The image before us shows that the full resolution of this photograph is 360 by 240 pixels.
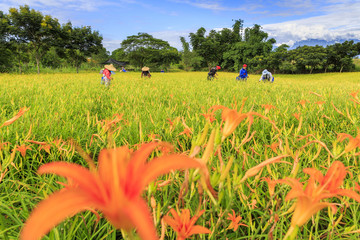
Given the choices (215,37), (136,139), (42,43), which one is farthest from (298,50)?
(136,139)

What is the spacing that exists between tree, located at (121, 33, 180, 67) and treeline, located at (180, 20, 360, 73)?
5.75m

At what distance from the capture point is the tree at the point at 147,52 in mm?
32188

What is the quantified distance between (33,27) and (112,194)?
68.7 ft

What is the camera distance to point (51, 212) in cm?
19

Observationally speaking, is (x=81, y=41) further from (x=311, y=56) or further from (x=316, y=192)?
(x=311, y=56)

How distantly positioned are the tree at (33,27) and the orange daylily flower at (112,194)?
19322 mm

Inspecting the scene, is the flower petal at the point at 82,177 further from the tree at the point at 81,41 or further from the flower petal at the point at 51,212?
the tree at the point at 81,41

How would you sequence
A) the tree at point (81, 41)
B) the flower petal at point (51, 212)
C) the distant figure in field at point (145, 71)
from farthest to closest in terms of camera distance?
the tree at point (81, 41), the distant figure in field at point (145, 71), the flower petal at point (51, 212)

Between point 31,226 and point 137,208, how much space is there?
3.7 inches

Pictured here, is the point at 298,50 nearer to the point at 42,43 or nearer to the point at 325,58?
the point at 325,58

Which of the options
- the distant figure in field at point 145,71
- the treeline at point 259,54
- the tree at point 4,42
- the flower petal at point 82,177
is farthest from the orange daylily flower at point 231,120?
the treeline at point 259,54

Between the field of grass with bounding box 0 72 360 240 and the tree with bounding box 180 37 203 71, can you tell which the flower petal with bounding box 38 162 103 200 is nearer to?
the field of grass with bounding box 0 72 360 240

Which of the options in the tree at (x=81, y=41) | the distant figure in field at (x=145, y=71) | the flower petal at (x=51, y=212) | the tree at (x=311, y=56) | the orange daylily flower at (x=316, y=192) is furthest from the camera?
the tree at (x=311, y=56)

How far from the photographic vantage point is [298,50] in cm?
2666
